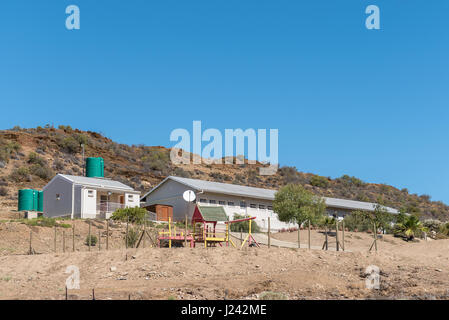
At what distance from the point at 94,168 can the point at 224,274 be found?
33.6 m

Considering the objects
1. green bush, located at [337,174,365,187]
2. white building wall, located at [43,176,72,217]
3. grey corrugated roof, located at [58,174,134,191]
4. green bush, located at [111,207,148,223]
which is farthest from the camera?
green bush, located at [337,174,365,187]

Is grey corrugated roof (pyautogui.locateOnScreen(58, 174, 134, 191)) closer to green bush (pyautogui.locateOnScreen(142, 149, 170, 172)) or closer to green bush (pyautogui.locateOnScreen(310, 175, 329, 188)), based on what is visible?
green bush (pyautogui.locateOnScreen(142, 149, 170, 172))

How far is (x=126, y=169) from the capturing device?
76188mm

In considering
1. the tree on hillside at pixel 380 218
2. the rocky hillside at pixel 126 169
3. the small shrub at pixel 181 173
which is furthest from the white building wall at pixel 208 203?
the small shrub at pixel 181 173

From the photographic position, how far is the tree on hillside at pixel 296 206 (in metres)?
46.1

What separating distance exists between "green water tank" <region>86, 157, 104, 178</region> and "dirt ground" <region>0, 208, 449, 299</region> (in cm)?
2430

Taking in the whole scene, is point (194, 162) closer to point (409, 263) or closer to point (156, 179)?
point (156, 179)

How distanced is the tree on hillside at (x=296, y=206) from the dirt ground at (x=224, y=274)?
57.2 feet

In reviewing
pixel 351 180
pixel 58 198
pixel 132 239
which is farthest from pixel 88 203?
pixel 351 180

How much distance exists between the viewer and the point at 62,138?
78000 millimetres

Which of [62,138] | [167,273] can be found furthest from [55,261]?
[62,138]

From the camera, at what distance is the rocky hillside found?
64731 millimetres

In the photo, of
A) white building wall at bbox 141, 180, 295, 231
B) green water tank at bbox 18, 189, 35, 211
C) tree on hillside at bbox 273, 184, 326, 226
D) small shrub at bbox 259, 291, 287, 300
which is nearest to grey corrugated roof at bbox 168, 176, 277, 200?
white building wall at bbox 141, 180, 295, 231
